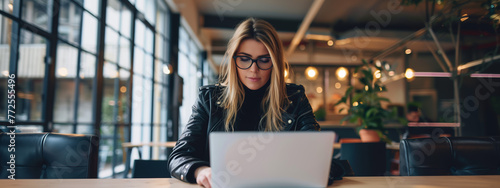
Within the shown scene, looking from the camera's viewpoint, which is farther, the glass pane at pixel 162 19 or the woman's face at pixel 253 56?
the glass pane at pixel 162 19

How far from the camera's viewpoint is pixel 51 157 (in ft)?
4.04

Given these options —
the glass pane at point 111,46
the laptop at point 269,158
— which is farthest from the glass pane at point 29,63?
the laptop at point 269,158

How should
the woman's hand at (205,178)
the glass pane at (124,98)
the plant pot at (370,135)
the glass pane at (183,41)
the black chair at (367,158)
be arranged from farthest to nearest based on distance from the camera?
the glass pane at (183,41), the glass pane at (124,98), the plant pot at (370,135), the black chair at (367,158), the woman's hand at (205,178)

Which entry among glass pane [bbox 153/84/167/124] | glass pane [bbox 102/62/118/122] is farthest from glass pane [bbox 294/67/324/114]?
glass pane [bbox 102/62/118/122]

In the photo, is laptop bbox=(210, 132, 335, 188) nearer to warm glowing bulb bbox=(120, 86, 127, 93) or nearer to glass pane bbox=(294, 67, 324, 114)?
warm glowing bulb bbox=(120, 86, 127, 93)

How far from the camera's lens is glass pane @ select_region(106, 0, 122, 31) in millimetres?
4062

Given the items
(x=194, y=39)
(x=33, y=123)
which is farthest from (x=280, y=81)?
(x=194, y=39)

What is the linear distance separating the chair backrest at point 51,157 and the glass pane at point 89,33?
2.58 m

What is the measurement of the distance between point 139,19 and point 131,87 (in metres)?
1.10

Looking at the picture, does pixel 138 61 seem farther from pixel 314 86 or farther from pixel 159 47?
pixel 314 86

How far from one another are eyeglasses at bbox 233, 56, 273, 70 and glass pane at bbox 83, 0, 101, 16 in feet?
9.25

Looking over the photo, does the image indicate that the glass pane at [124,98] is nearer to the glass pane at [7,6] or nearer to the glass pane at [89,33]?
the glass pane at [89,33]

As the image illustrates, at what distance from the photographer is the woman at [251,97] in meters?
1.34

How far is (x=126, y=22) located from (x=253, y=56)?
3.84 metres
